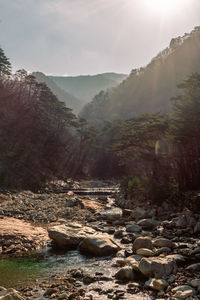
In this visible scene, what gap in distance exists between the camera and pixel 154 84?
119 meters

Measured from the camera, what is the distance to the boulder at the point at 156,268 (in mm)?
6305

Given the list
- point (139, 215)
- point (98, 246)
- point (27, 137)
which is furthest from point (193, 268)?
point (27, 137)

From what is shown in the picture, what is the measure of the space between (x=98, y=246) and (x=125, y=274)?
2088mm

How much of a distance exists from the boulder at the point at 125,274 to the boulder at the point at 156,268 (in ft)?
0.90

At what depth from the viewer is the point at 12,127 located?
38062 millimetres

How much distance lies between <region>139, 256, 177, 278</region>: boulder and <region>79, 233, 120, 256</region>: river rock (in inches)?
79.0

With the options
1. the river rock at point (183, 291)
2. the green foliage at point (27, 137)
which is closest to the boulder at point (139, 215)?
the river rock at point (183, 291)

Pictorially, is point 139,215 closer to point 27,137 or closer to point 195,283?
point 195,283

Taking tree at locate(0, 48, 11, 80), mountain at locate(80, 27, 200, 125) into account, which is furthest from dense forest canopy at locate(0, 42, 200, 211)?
mountain at locate(80, 27, 200, 125)

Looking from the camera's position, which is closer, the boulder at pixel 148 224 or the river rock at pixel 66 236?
the river rock at pixel 66 236

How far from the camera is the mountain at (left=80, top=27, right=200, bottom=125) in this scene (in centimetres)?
10706

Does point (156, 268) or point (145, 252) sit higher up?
point (156, 268)

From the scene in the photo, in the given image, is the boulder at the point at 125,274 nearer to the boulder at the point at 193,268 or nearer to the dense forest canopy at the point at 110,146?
the boulder at the point at 193,268

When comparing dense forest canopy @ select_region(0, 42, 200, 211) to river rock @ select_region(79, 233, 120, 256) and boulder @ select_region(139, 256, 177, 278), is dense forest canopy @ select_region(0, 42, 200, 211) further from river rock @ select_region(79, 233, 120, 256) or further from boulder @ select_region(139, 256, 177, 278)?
boulder @ select_region(139, 256, 177, 278)
